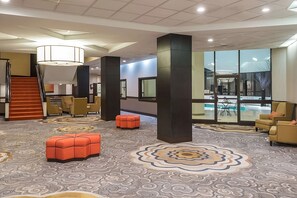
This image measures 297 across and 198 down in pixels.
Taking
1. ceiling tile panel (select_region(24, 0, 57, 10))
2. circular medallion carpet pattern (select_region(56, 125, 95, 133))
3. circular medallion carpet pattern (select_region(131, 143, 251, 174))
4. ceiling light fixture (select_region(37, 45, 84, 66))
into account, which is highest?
ceiling tile panel (select_region(24, 0, 57, 10))

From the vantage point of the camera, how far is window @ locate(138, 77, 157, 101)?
15.2 m

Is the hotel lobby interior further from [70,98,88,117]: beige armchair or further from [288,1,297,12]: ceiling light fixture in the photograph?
[70,98,88,117]: beige armchair

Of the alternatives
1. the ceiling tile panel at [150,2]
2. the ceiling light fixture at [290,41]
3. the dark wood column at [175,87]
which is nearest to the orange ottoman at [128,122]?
the dark wood column at [175,87]

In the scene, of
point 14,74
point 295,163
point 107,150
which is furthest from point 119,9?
point 14,74

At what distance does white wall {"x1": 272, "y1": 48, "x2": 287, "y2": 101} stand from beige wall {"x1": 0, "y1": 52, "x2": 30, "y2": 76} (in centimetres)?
1454

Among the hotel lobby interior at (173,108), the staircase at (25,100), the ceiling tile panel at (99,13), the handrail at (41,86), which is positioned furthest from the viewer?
the handrail at (41,86)

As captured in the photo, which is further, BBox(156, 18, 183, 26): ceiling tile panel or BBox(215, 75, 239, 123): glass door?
BBox(215, 75, 239, 123): glass door

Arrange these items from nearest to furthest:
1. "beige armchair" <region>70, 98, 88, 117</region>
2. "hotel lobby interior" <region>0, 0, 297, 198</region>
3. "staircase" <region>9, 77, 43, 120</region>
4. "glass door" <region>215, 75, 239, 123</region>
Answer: "hotel lobby interior" <region>0, 0, 297, 198</region>, "glass door" <region>215, 75, 239, 123</region>, "staircase" <region>9, 77, 43, 120</region>, "beige armchair" <region>70, 98, 88, 117</region>

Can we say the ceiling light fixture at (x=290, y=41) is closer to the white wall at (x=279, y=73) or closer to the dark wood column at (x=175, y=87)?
the white wall at (x=279, y=73)

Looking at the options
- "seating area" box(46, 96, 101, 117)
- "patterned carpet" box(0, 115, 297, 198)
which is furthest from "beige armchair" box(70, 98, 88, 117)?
"patterned carpet" box(0, 115, 297, 198)

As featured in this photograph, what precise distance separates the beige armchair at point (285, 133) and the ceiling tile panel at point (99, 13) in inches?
209

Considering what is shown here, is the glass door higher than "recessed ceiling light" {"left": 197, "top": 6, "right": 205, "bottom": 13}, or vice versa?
"recessed ceiling light" {"left": 197, "top": 6, "right": 205, "bottom": 13}

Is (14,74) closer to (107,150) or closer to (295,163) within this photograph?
(107,150)

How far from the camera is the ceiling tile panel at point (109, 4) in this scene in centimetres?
524
